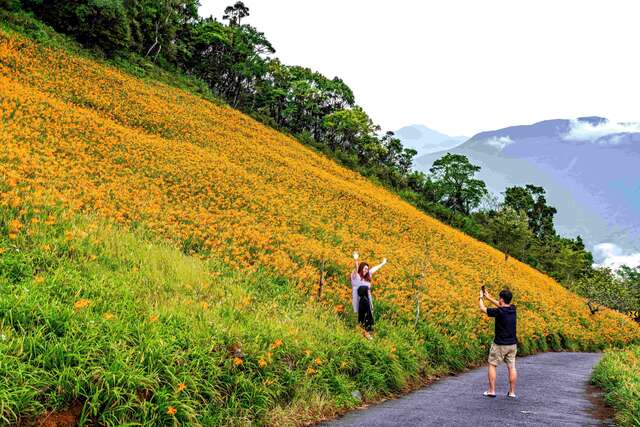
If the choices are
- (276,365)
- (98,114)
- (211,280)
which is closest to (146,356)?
(276,365)

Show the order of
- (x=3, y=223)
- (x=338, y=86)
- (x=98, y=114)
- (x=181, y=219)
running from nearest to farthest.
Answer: (x=3, y=223) → (x=181, y=219) → (x=98, y=114) → (x=338, y=86)

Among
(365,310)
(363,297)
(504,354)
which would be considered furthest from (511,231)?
(504,354)

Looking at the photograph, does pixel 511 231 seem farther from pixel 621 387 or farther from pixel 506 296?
pixel 506 296

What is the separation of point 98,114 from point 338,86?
52.1 meters

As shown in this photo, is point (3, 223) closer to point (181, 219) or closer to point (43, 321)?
point (43, 321)

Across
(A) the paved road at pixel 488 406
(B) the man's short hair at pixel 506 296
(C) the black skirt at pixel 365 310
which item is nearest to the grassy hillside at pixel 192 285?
(C) the black skirt at pixel 365 310

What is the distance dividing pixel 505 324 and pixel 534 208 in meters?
77.3

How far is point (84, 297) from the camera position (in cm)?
604

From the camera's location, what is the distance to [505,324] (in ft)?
25.5

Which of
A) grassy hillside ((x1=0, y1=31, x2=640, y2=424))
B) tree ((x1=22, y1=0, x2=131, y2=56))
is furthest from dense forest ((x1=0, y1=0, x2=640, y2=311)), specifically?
grassy hillside ((x1=0, y1=31, x2=640, y2=424))

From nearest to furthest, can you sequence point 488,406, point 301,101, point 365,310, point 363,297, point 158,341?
point 158,341, point 488,406, point 365,310, point 363,297, point 301,101

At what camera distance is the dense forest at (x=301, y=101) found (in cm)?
3531

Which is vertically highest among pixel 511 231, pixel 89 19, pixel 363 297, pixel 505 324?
pixel 89 19

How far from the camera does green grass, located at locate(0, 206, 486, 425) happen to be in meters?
4.46
